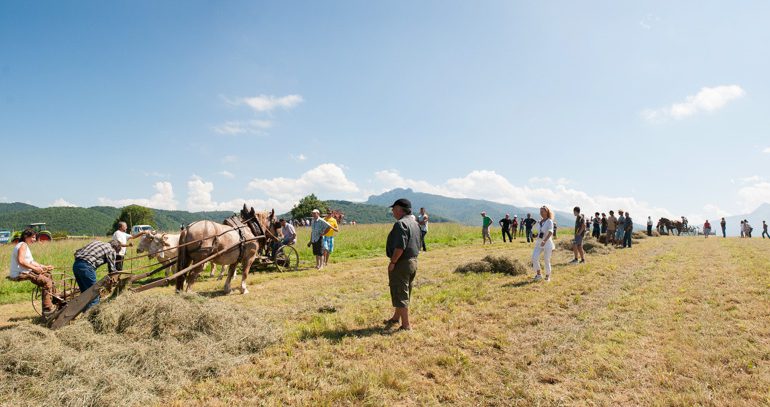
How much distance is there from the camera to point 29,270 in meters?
6.73

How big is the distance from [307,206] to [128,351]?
103 m

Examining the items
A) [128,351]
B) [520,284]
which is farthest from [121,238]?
→ [520,284]

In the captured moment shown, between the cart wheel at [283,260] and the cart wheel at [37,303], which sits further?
the cart wheel at [283,260]

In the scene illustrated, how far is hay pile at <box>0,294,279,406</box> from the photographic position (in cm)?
350

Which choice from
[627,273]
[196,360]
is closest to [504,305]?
[196,360]

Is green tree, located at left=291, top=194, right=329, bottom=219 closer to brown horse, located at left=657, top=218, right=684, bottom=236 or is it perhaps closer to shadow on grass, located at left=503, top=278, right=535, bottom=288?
brown horse, located at left=657, top=218, right=684, bottom=236

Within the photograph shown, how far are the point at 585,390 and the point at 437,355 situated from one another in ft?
5.56

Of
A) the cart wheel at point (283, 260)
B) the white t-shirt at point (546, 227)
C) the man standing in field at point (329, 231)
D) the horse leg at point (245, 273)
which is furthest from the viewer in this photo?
the man standing in field at point (329, 231)

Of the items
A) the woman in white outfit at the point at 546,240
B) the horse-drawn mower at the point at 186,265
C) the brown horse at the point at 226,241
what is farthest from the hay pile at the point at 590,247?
the brown horse at the point at 226,241

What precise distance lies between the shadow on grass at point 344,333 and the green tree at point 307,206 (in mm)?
97358

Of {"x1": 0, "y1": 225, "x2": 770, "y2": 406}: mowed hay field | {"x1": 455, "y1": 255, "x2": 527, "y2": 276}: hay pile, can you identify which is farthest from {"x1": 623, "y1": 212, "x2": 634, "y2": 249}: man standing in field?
{"x1": 455, "y1": 255, "x2": 527, "y2": 276}: hay pile

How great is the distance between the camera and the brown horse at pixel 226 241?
8.03 m

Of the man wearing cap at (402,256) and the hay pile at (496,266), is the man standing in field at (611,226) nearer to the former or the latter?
the hay pile at (496,266)

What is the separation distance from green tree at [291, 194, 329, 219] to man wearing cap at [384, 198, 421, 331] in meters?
97.5
